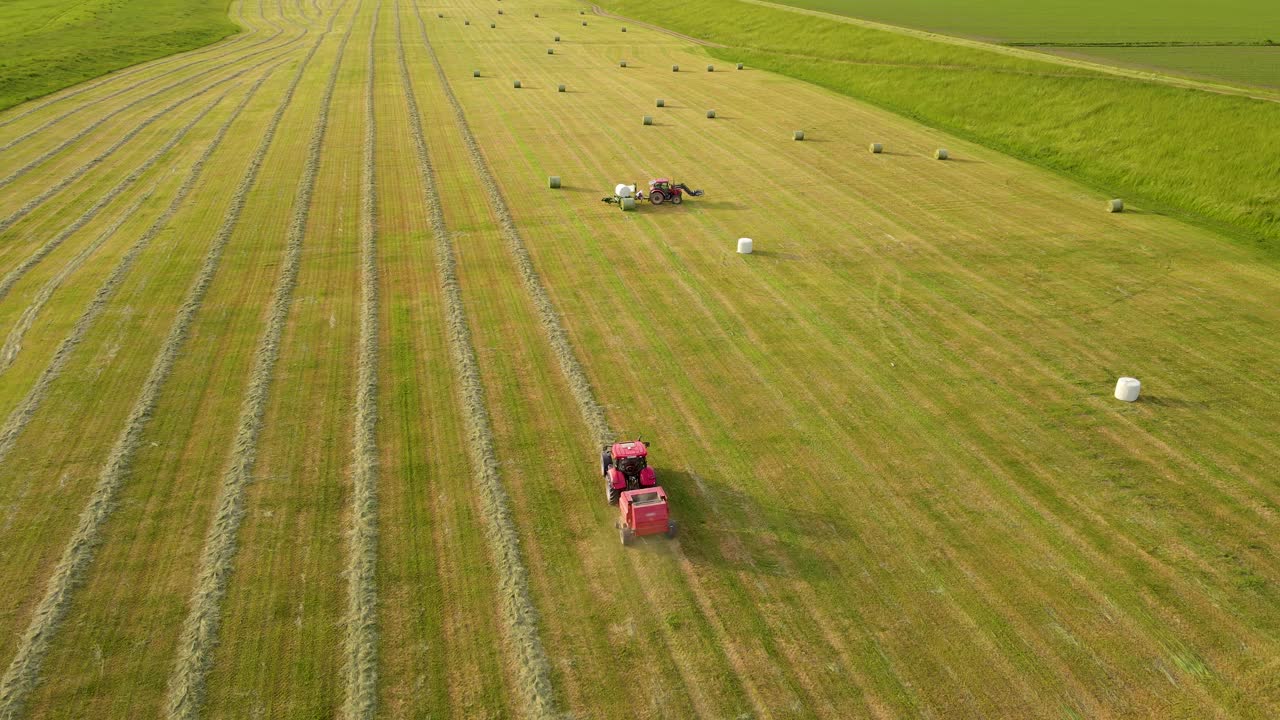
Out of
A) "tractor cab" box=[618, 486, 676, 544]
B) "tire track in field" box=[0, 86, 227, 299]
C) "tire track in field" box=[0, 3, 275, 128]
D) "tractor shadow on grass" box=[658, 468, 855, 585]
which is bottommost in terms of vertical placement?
"tractor shadow on grass" box=[658, 468, 855, 585]

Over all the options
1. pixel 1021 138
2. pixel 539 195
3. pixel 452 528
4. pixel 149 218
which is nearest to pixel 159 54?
pixel 149 218

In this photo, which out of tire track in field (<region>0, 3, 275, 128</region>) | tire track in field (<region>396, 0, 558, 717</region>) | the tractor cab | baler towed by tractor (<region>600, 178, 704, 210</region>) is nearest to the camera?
tire track in field (<region>396, 0, 558, 717</region>)

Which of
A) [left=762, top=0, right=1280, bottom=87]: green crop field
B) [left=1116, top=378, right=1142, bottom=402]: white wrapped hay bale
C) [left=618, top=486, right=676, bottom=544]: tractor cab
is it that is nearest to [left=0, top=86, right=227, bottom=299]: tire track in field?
[left=618, top=486, right=676, bottom=544]: tractor cab

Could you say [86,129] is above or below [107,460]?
above

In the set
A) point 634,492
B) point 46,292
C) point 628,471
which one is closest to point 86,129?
point 46,292

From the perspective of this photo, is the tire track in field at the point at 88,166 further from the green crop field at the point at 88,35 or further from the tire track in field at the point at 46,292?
the green crop field at the point at 88,35

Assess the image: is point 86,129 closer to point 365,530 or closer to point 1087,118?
point 365,530

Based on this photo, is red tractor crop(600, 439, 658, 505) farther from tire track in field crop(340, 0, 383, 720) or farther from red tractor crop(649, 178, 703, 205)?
red tractor crop(649, 178, 703, 205)
